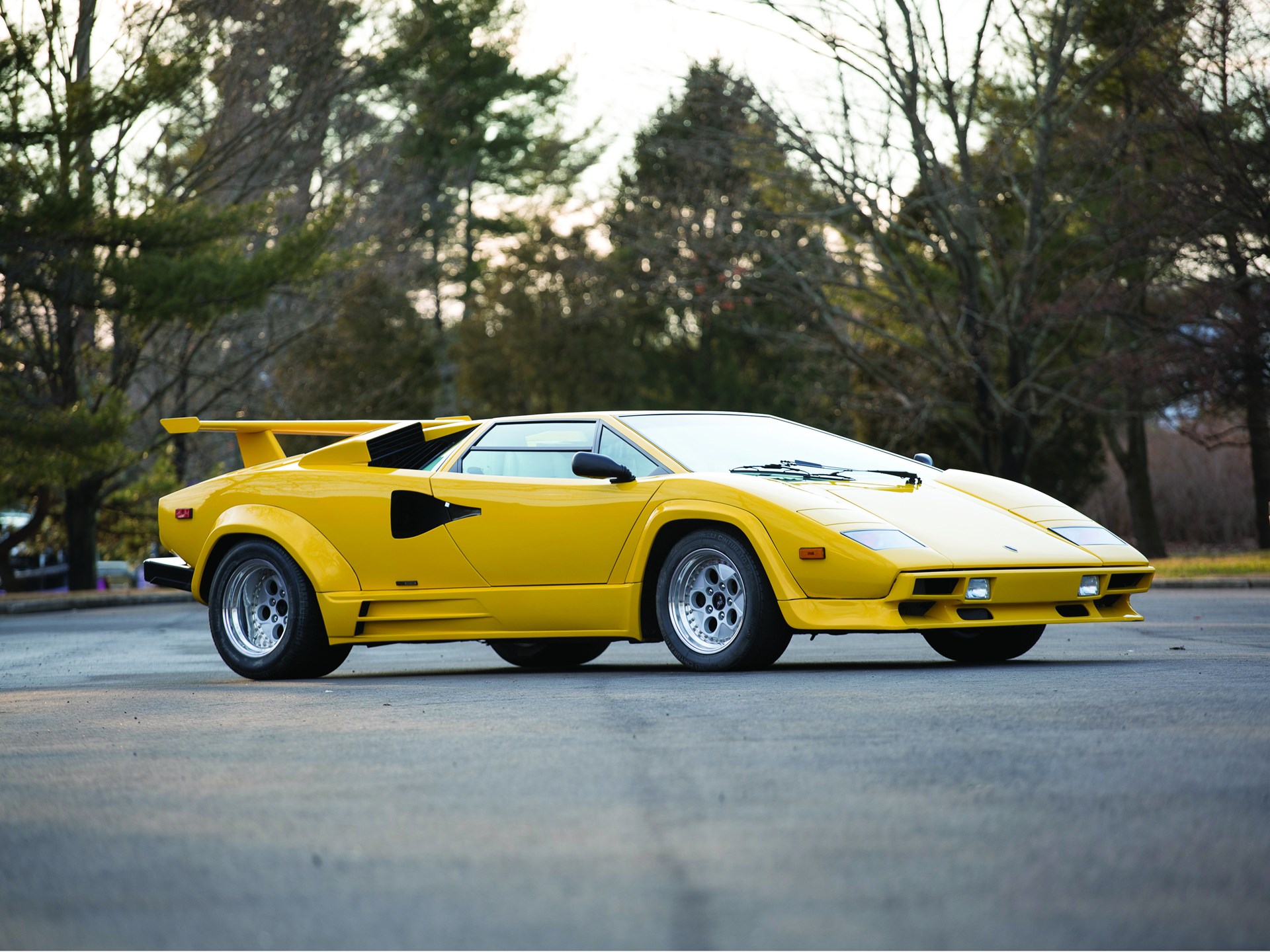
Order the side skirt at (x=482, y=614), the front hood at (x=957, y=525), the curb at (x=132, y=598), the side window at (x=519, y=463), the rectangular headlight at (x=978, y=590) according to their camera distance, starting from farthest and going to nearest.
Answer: the curb at (x=132, y=598), the side window at (x=519, y=463), the side skirt at (x=482, y=614), the front hood at (x=957, y=525), the rectangular headlight at (x=978, y=590)

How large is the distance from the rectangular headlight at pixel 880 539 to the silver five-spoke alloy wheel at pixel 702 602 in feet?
2.31

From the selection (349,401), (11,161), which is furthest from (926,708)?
(349,401)

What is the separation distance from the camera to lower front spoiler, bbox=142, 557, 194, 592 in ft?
35.1

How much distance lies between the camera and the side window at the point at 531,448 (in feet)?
30.8

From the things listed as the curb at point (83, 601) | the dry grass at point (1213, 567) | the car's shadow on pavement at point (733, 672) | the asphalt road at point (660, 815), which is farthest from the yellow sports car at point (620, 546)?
the dry grass at point (1213, 567)

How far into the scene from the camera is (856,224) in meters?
33.0

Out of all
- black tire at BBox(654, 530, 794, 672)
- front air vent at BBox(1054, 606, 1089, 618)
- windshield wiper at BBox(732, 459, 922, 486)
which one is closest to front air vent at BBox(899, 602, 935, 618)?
black tire at BBox(654, 530, 794, 672)

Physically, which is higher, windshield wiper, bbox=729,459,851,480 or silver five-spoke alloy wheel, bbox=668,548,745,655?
windshield wiper, bbox=729,459,851,480

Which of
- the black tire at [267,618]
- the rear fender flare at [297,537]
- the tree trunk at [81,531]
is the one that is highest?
the rear fender flare at [297,537]

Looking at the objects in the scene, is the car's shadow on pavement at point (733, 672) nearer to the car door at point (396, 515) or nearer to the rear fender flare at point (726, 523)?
the rear fender flare at point (726, 523)

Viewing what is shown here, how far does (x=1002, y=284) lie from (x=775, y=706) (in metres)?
22.5

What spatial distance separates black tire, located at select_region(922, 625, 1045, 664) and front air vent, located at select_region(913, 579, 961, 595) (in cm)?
120

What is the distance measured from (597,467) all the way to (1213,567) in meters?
17.2

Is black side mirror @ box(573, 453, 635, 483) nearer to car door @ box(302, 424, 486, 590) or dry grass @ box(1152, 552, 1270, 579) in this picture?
car door @ box(302, 424, 486, 590)
